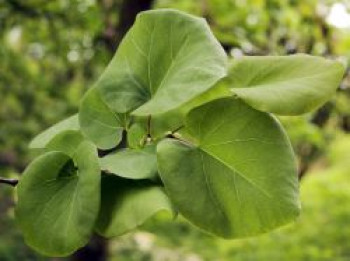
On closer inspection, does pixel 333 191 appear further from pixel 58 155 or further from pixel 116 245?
pixel 58 155

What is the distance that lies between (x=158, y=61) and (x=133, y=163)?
0.08 metres

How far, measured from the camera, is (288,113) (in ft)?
1.27

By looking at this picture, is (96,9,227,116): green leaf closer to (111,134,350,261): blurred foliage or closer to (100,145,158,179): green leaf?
(100,145,158,179): green leaf

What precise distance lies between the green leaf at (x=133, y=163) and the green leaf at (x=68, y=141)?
0.10 feet

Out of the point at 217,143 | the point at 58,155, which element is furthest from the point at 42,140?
the point at 217,143

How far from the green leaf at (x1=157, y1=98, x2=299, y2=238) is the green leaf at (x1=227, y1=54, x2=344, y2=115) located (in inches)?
0.8

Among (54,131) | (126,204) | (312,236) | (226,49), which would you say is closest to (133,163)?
(126,204)

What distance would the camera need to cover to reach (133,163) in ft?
1.32

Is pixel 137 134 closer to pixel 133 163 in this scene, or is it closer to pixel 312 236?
pixel 133 163

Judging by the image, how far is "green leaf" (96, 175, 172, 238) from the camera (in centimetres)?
38

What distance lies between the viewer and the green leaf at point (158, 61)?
40 centimetres

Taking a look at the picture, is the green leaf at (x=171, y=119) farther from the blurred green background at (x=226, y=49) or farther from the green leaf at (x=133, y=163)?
the blurred green background at (x=226, y=49)

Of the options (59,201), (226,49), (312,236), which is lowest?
(312,236)

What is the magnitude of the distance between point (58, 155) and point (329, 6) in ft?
7.48
